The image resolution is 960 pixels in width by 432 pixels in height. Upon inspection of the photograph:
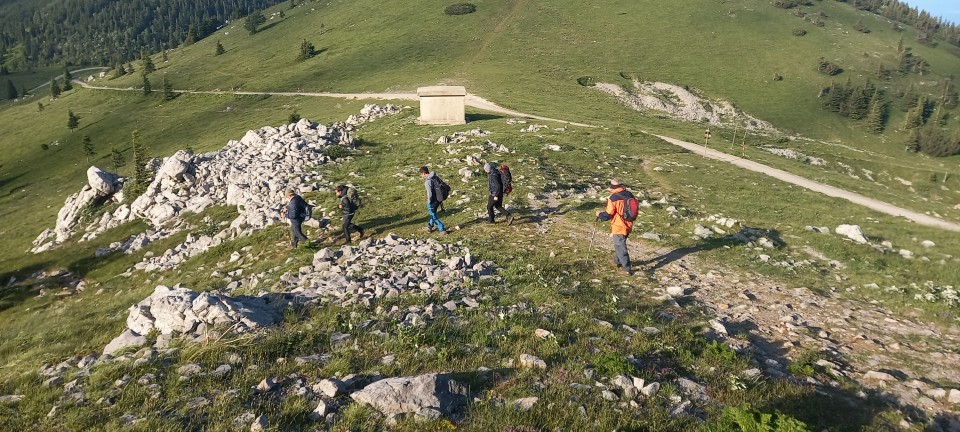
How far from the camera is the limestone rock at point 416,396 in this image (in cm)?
670

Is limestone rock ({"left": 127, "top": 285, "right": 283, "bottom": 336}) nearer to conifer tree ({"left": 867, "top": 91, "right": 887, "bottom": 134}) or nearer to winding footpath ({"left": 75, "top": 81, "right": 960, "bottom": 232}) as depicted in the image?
winding footpath ({"left": 75, "top": 81, "right": 960, "bottom": 232})

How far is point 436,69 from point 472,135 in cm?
5462

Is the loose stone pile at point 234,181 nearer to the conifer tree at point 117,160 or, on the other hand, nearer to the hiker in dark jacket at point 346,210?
the hiker in dark jacket at point 346,210

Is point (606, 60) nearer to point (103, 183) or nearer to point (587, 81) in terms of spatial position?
point (587, 81)

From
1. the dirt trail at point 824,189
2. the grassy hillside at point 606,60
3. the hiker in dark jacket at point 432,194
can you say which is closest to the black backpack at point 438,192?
the hiker in dark jacket at point 432,194

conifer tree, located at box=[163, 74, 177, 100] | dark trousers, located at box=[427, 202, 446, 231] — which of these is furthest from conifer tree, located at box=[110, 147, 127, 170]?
dark trousers, located at box=[427, 202, 446, 231]

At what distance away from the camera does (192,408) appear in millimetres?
6727

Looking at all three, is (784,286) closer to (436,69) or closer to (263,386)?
(263,386)

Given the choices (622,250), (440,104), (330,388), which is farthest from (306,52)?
(330,388)

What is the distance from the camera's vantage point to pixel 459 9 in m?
117

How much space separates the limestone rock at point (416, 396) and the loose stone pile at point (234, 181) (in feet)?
50.7

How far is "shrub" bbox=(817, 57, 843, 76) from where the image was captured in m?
95.6

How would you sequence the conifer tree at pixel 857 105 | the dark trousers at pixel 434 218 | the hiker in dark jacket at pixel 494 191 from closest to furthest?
the dark trousers at pixel 434 218, the hiker in dark jacket at pixel 494 191, the conifer tree at pixel 857 105

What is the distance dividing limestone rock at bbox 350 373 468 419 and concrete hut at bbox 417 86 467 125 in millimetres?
32633
